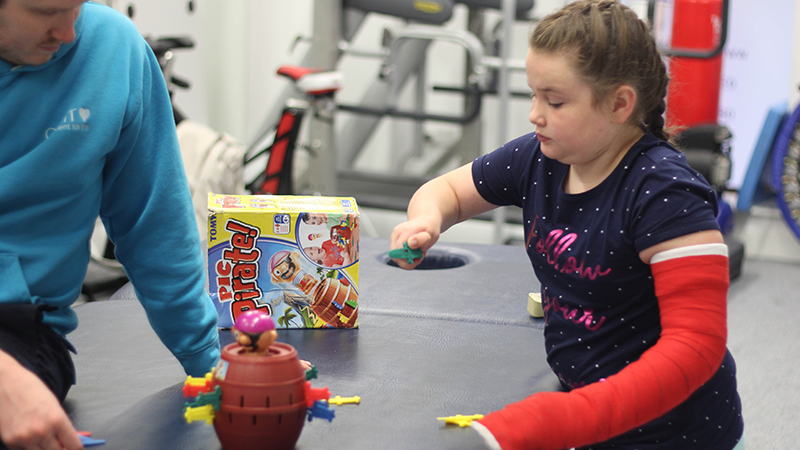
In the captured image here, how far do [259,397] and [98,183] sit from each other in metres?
0.39

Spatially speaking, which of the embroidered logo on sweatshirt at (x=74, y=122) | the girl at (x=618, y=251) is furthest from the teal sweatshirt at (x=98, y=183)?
the girl at (x=618, y=251)

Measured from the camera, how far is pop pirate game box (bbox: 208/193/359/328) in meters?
1.17

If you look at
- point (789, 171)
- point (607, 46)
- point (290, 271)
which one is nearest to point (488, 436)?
point (607, 46)

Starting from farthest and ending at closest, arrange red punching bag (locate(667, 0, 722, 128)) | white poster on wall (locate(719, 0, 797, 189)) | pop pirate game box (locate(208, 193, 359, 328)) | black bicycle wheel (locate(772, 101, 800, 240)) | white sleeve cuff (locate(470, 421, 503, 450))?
1. white poster on wall (locate(719, 0, 797, 189))
2. red punching bag (locate(667, 0, 722, 128))
3. black bicycle wheel (locate(772, 101, 800, 240))
4. pop pirate game box (locate(208, 193, 359, 328))
5. white sleeve cuff (locate(470, 421, 503, 450))

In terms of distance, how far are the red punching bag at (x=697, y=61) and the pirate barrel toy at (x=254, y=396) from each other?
3.05m

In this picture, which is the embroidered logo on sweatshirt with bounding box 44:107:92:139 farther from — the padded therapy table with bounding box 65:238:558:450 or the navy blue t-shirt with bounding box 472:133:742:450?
the navy blue t-shirt with bounding box 472:133:742:450

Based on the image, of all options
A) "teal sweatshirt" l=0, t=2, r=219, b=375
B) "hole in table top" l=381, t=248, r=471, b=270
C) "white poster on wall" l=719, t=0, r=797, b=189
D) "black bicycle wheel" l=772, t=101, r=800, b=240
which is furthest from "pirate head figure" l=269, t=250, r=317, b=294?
"white poster on wall" l=719, t=0, r=797, b=189

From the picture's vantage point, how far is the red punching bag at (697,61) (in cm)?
345

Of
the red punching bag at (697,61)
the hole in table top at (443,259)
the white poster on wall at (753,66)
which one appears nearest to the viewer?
the hole in table top at (443,259)

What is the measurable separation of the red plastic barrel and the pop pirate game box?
0.44m

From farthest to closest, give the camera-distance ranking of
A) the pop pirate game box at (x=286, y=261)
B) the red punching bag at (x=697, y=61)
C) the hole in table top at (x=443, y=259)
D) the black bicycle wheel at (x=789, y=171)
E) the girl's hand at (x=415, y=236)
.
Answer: the red punching bag at (x=697, y=61) < the black bicycle wheel at (x=789, y=171) < the hole in table top at (x=443, y=259) < the pop pirate game box at (x=286, y=261) < the girl's hand at (x=415, y=236)

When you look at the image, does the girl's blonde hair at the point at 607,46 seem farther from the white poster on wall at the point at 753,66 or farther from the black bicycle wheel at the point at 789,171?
the white poster on wall at the point at 753,66

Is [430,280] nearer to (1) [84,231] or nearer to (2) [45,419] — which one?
(1) [84,231]

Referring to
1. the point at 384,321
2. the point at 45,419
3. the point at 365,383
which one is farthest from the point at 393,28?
the point at 45,419
